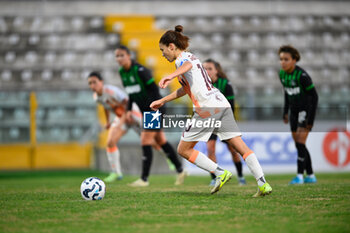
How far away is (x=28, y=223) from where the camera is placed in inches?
175

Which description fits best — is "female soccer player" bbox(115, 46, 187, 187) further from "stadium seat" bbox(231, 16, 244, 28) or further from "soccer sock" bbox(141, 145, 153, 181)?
"stadium seat" bbox(231, 16, 244, 28)

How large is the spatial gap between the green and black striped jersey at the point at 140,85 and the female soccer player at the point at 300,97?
7.52 ft

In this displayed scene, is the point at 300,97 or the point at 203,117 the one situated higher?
the point at 300,97

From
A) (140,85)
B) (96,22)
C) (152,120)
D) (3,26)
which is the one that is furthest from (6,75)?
(152,120)

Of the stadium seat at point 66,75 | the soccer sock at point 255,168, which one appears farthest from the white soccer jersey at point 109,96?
the stadium seat at point 66,75

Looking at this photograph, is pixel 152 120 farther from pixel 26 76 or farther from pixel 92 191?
pixel 26 76

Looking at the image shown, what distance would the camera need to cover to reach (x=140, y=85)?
361 inches

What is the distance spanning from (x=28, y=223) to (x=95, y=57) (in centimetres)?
1705

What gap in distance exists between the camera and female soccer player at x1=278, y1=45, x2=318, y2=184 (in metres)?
8.54

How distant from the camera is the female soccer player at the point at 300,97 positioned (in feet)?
28.0

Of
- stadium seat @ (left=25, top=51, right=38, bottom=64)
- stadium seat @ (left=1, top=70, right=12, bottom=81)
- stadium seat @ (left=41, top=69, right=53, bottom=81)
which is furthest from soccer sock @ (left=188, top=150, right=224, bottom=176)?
stadium seat @ (left=25, top=51, right=38, bottom=64)

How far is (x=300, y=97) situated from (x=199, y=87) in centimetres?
326

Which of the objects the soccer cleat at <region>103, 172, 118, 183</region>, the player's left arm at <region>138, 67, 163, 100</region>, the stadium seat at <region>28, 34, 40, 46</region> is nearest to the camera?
the player's left arm at <region>138, 67, 163, 100</region>

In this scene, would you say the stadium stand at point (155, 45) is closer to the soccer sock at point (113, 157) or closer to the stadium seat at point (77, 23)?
the stadium seat at point (77, 23)
